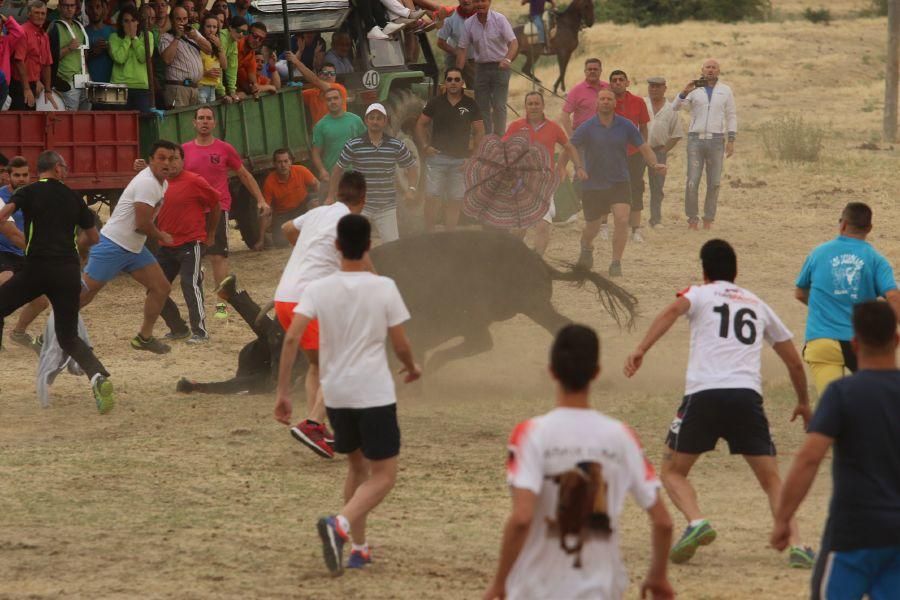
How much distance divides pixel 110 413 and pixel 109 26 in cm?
480

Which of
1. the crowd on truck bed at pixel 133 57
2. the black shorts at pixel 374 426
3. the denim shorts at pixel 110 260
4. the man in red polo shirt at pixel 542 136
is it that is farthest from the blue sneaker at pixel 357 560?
the man in red polo shirt at pixel 542 136

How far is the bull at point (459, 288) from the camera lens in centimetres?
1070

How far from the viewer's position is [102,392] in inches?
388

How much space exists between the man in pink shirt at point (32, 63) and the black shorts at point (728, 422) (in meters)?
8.06

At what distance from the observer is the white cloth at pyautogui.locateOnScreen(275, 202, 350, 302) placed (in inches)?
315

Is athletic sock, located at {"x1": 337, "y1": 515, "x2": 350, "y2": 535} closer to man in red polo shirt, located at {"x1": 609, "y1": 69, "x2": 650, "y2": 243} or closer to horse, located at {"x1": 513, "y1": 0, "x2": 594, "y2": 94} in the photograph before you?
man in red polo shirt, located at {"x1": 609, "y1": 69, "x2": 650, "y2": 243}

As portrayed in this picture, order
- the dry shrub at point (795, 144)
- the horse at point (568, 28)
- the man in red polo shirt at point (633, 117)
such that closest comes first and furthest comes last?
the man in red polo shirt at point (633, 117)
the dry shrub at point (795, 144)
the horse at point (568, 28)

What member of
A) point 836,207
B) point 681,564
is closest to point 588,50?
point 836,207

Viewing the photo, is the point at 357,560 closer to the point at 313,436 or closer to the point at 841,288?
the point at 313,436

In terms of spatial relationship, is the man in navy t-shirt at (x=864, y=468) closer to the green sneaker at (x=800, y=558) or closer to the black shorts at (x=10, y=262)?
the green sneaker at (x=800, y=558)

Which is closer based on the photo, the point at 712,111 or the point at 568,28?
the point at 712,111

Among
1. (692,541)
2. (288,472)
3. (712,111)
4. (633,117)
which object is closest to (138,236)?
(288,472)

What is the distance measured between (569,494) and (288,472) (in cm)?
436

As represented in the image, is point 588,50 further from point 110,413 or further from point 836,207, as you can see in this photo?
point 110,413
